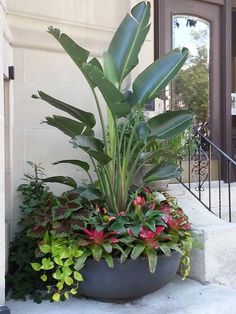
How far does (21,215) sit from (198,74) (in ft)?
10.9

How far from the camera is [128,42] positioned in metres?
3.69

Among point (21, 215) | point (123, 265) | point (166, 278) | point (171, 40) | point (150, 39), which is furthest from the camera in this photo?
point (171, 40)

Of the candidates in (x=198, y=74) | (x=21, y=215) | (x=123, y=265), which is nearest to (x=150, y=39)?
(x=198, y=74)

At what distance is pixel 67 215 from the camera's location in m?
3.50

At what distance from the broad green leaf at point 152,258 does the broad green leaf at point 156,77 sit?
115cm

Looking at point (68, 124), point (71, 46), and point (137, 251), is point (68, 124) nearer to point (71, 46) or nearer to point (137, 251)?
point (71, 46)

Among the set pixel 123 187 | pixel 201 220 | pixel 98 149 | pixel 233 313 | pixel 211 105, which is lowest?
pixel 233 313

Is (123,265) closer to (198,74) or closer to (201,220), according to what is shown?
(201,220)

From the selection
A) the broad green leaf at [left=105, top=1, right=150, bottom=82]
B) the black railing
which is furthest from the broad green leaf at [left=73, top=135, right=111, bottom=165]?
the black railing

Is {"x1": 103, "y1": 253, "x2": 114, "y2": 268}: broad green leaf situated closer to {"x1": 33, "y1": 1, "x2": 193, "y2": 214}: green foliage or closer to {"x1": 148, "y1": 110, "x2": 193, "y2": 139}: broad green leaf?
{"x1": 33, "y1": 1, "x2": 193, "y2": 214}: green foliage

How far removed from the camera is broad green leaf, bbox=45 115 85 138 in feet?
12.0

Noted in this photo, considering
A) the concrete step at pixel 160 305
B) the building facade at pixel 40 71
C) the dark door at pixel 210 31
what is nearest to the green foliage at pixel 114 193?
the concrete step at pixel 160 305

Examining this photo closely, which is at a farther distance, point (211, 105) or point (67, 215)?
point (211, 105)

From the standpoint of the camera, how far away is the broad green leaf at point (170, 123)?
3.75 m
